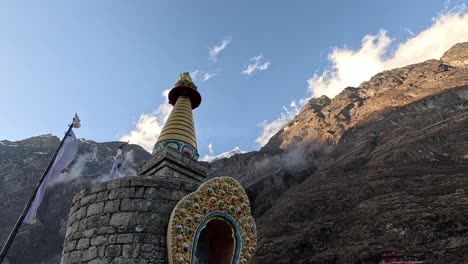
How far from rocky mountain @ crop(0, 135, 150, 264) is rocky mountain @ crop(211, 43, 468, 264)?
2727 centimetres

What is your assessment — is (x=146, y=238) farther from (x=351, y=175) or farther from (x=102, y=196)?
(x=351, y=175)

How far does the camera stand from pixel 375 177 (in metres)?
47.8

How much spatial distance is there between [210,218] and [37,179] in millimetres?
78021

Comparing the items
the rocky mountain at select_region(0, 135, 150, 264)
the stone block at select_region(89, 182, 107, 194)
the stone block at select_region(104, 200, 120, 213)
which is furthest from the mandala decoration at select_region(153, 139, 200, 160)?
the rocky mountain at select_region(0, 135, 150, 264)

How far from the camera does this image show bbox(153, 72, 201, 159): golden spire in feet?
34.2

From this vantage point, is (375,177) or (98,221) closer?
(98,221)

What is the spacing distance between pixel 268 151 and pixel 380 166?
29.8 m

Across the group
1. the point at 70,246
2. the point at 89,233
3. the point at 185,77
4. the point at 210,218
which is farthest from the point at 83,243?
the point at 185,77

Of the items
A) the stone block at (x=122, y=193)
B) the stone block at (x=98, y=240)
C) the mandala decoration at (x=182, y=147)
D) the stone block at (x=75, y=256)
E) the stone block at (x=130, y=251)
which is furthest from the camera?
the mandala decoration at (x=182, y=147)

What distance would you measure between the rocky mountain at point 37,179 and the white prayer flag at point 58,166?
2134 inches

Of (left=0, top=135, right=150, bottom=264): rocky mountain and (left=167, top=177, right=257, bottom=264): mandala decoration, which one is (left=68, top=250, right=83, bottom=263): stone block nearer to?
(left=167, top=177, right=257, bottom=264): mandala decoration

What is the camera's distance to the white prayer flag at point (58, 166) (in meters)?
8.94

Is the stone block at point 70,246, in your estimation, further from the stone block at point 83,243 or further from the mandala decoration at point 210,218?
the mandala decoration at point 210,218

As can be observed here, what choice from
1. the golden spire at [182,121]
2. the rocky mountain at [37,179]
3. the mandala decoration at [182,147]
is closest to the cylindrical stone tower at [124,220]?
the mandala decoration at [182,147]
